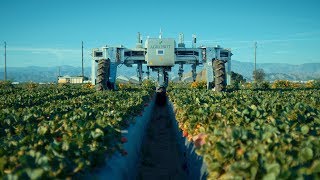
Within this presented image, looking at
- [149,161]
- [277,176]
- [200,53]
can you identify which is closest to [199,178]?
[277,176]

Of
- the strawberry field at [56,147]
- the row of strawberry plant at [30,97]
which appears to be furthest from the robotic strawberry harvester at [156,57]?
the strawberry field at [56,147]

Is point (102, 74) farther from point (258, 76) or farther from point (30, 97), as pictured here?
point (258, 76)

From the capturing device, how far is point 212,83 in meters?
22.5

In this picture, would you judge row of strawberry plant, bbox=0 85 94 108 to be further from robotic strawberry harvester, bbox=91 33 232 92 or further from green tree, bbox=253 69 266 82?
green tree, bbox=253 69 266 82

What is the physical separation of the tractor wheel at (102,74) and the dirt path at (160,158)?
549 centimetres

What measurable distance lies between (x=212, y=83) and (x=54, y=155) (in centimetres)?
1825

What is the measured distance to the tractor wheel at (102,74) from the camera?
20.3 m

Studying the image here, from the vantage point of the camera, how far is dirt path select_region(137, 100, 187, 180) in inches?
373

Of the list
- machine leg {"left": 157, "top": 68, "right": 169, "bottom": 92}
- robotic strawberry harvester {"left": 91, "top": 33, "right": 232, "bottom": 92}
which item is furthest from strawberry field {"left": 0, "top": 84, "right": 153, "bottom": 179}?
machine leg {"left": 157, "top": 68, "right": 169, "bottom": 92}

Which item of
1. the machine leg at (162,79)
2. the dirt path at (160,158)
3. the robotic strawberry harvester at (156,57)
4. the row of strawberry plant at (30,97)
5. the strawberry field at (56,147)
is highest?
the robotic strawberry harvester at (156,57)

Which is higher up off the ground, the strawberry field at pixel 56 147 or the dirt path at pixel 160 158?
the strawberry field at pixel 56 147

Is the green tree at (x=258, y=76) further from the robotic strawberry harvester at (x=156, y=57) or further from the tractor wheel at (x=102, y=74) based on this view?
the tractor wheel at (x=102, y=74)

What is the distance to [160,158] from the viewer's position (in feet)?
36.7

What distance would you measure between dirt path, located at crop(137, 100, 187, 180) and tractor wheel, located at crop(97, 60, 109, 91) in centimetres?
549
